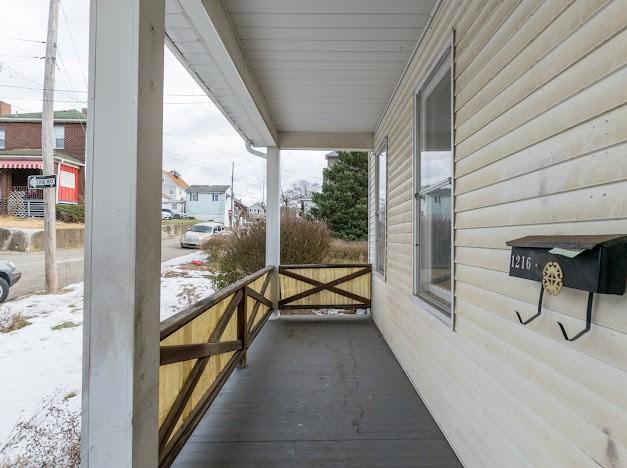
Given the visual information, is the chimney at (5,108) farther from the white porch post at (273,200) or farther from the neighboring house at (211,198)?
the neighboring house at (211,198)

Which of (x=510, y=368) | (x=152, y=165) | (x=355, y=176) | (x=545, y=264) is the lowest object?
(x=510, y=368)

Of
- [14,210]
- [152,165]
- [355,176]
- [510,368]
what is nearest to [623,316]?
[510,368]

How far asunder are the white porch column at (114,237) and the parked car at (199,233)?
4.96 metres

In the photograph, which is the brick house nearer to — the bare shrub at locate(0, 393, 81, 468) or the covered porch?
the covered porch

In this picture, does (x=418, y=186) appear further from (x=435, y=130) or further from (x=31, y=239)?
(x=31, y=239)

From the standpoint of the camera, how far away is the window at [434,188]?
2.30m

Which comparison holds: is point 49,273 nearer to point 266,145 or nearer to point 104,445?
point 104,445

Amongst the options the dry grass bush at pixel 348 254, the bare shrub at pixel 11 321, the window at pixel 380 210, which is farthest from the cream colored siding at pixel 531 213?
the dry grass bush at pixel 348 254

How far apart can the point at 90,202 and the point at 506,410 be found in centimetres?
172

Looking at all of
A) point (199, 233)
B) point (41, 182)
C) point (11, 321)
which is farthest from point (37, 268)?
point (199, 233)

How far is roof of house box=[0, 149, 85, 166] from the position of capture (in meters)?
1.37

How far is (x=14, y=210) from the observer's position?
4.50ft

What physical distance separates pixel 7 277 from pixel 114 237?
0.75 m

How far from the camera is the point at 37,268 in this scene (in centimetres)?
157
